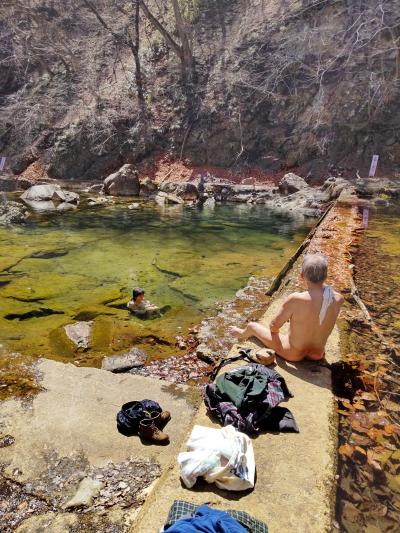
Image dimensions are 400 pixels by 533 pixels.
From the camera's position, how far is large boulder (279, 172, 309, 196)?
19188 millimetres

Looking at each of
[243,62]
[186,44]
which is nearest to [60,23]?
[186,44]

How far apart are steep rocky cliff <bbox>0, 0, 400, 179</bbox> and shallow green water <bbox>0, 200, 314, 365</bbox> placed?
32.5 ft

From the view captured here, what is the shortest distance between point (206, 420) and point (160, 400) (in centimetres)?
120

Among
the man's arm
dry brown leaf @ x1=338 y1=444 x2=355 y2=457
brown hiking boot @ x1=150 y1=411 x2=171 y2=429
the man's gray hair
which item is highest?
the man's gray hair

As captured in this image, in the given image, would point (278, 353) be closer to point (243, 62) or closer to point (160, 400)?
point (160, 400)

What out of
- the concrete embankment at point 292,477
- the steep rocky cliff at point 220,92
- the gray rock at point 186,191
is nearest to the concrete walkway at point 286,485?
the concrete embankment at point 292,477

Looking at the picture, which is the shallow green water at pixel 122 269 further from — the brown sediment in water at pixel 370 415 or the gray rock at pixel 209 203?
the brown sediment in water at pixel 370 415

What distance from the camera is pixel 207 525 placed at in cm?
192

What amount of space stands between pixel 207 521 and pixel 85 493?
1.56 metres

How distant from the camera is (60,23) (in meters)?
32.8

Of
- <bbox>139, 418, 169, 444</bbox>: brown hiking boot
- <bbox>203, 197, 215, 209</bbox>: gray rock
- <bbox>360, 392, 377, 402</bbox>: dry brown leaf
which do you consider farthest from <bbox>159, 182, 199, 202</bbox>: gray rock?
<bbox>139, 418, 169, 444</bbox>: brown hiking boot

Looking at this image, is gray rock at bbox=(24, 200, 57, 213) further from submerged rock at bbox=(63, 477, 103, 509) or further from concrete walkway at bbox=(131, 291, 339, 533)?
concrete walkway at bbox=(131, 291, 339, 533)

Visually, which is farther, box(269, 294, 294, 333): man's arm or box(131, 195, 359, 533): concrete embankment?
box(269, 294, 294, 333): man's arm

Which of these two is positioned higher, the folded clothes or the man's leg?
the man's leg
